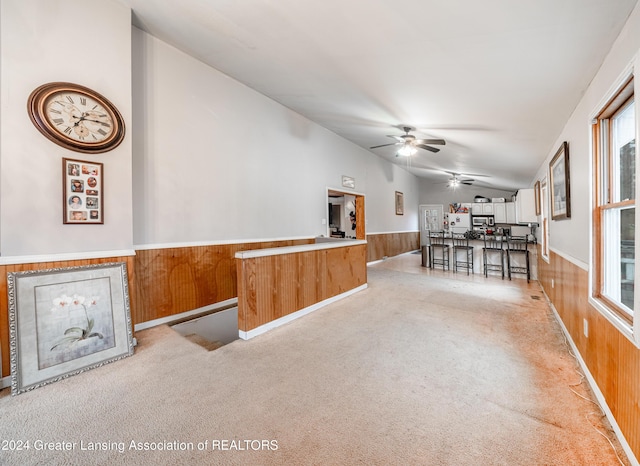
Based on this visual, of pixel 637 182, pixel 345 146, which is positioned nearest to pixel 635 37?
pixel 637 182

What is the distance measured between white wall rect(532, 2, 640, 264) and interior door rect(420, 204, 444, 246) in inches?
331

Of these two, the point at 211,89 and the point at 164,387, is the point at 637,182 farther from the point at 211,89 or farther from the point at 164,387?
the point at 211,89

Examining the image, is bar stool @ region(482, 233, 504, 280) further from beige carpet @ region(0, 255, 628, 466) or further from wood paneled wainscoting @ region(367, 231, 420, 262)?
beige carpet @ region(0, 255, 628, 466)

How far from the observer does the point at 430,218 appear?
1157cm

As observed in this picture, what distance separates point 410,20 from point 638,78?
4.78ft

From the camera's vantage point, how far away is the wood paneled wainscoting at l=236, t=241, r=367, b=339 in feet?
9.43

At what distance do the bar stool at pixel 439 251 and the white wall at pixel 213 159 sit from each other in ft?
10.2

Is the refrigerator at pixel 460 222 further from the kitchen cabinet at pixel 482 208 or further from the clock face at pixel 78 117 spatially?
the clock face at pixel 78 117

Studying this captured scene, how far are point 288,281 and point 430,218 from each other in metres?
9.81

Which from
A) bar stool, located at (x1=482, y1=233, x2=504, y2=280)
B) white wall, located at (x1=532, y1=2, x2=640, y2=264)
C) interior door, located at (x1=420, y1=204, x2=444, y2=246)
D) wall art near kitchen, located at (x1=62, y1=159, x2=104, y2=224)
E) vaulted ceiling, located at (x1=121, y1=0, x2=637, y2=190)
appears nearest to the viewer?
white wall, located at (x1=532, y1=2, x2=640, y2=264)

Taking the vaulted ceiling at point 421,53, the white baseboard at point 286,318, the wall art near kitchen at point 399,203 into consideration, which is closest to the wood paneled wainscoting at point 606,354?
the vaulted ceiling at point 421,53

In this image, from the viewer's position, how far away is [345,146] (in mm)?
6633

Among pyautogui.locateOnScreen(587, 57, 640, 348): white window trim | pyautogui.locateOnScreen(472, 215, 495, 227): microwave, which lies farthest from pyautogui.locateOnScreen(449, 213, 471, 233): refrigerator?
pyautogui.locateOnScreen(587, 57, 640, 348): white window trim

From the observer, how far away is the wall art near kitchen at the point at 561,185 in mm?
2773
